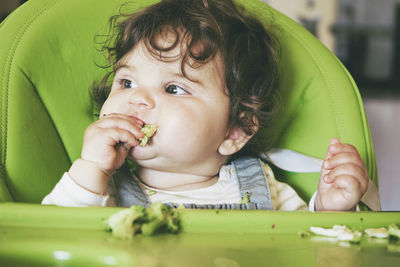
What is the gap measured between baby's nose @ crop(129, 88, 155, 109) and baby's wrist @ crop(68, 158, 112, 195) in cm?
13

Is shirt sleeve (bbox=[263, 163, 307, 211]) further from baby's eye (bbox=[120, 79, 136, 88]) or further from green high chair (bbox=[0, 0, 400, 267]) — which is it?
baby's eye (bbox=[120, 79, 136, 88])

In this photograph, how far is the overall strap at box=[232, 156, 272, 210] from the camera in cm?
109

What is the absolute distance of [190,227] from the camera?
2.30ft

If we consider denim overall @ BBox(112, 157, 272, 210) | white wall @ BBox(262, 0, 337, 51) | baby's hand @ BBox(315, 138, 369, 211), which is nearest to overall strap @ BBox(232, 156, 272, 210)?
denim overall @ BBox(112, 157, 272, 210)

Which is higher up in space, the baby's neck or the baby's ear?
the baby's ear

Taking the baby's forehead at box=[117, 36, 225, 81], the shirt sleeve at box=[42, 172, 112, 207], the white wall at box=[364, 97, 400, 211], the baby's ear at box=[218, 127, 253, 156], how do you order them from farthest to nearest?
the white wall at box=[364, 97, 400, 211] < the baby's ear at box=[218, 127, 253, 156] < the baby's forehead at box=[117, 36, 225, 81] < the shirt sleeve at box=[42, 172, 112, 207]

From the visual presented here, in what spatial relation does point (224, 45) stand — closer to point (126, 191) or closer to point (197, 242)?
point (126, 191)

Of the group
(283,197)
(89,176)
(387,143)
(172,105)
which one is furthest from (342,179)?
(387,143)

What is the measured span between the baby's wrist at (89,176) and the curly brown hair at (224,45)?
24 cm

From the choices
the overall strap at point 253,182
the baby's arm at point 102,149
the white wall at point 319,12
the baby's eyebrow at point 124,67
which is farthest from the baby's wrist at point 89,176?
the white wall at point 319,12

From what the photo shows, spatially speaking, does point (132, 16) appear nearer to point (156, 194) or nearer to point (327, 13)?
point (156, 194)

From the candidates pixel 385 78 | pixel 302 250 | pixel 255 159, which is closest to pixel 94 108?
pixel 255 159

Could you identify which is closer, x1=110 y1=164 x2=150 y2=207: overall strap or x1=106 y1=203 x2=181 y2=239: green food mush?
x1=106 y1=203 x2=181 y2=239: green food mush

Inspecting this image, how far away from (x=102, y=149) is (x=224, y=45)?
335 millimetres
